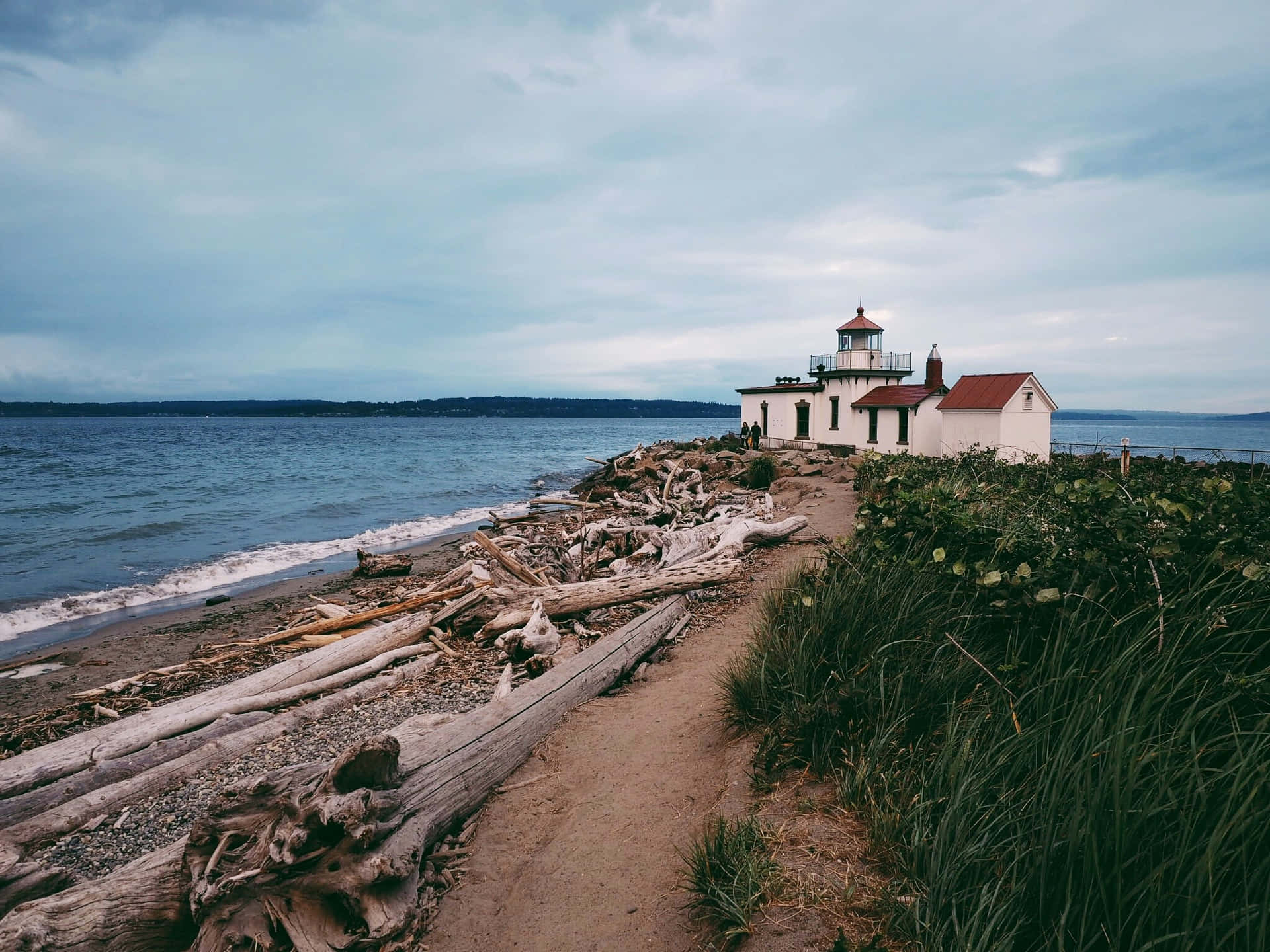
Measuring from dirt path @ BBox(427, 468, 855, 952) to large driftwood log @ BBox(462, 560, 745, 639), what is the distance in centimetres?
218

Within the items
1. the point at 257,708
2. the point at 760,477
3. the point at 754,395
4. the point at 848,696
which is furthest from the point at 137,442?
the point at 848,696

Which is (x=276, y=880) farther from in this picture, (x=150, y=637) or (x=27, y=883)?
(x=150, y=637)

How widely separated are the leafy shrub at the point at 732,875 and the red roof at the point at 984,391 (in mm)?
25019

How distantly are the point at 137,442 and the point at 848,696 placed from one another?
86.2 meters

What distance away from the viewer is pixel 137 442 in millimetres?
71188

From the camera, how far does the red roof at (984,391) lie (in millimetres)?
24828

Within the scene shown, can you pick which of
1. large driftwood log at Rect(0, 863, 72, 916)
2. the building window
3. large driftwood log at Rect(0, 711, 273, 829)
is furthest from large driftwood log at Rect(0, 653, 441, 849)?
the building window

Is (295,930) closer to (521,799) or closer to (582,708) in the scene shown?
(521,799)

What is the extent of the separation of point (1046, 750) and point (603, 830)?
8.57 ft

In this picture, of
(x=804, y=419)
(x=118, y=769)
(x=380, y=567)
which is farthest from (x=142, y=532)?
(x=804, y=419)

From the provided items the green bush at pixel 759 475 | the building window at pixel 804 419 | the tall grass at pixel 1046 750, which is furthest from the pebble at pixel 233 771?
the building window at pixel 804 419

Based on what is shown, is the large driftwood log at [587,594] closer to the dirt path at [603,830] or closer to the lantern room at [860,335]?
the dirt path at [603,830]

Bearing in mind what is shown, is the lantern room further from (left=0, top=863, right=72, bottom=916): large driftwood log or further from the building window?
→ (left=0, top=863, right=72, bottom=916): large driftwood log

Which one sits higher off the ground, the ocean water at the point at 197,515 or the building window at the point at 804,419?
the building window at the point at 804,419
